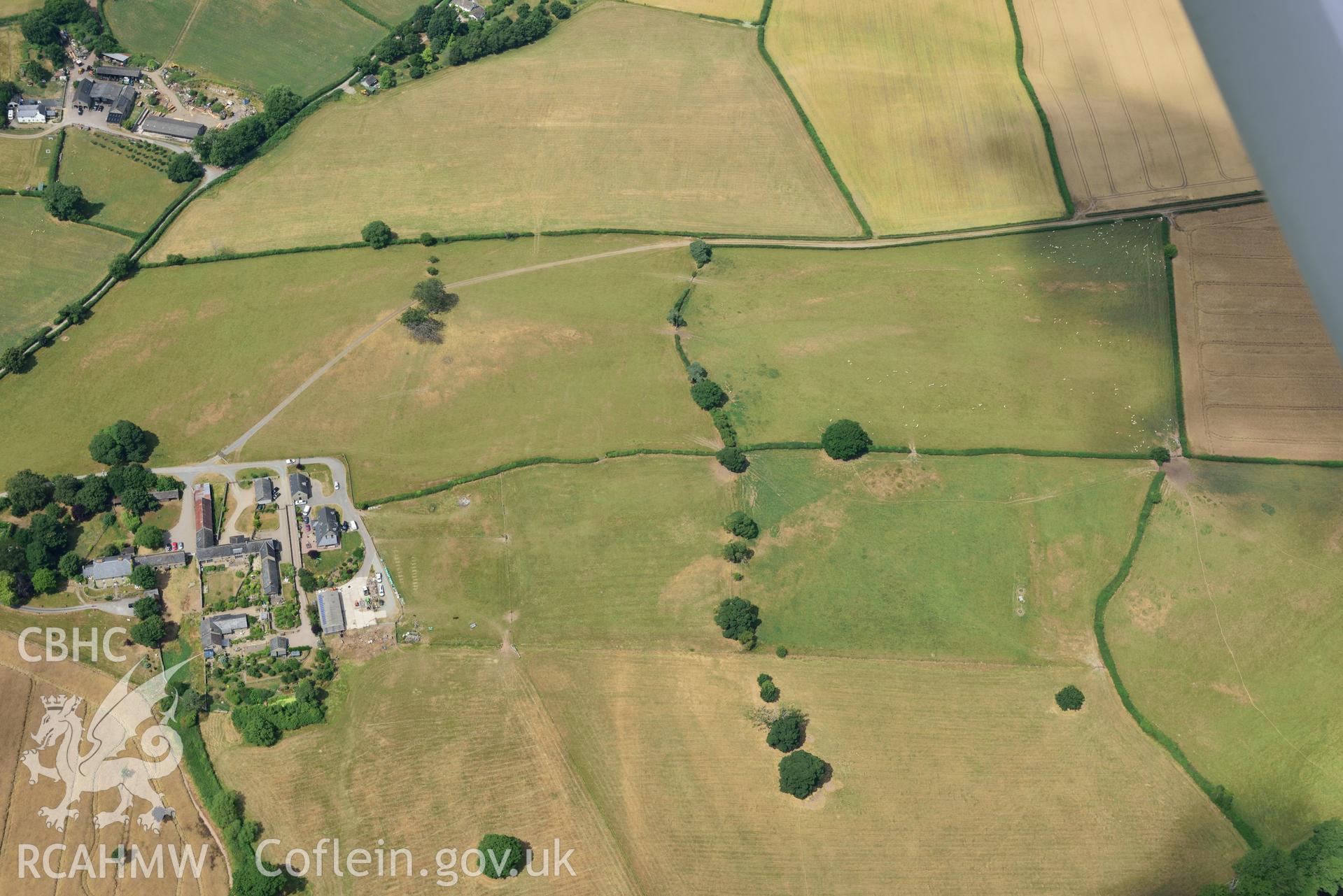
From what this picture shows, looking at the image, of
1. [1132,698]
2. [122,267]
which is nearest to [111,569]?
[122,267]

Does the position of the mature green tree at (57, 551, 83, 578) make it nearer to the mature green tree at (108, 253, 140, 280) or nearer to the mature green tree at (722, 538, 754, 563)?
the mature green tree at (108, 253, 140, 280)

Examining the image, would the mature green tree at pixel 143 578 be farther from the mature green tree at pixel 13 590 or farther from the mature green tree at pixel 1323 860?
the mature green tree at pixel 1323 860

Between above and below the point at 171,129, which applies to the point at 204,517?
below

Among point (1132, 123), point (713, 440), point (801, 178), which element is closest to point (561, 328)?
point (713, 440)

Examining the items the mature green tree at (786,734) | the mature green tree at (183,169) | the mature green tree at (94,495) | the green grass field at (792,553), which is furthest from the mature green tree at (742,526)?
the mature green tree at (183,169)

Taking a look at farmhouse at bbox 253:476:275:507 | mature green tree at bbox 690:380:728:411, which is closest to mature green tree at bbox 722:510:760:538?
mature green tree at bbox 690:380:728:411

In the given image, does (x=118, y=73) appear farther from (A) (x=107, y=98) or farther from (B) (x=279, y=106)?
(B) (x=279, y=106)

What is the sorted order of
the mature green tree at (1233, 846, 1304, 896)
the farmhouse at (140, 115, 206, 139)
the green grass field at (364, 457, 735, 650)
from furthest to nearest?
the farmhouse at (140, 115, 206, 139), the green grass field at (364, 457, 735, 650), the mature green tree at (1233, 846, 1304, 896)
